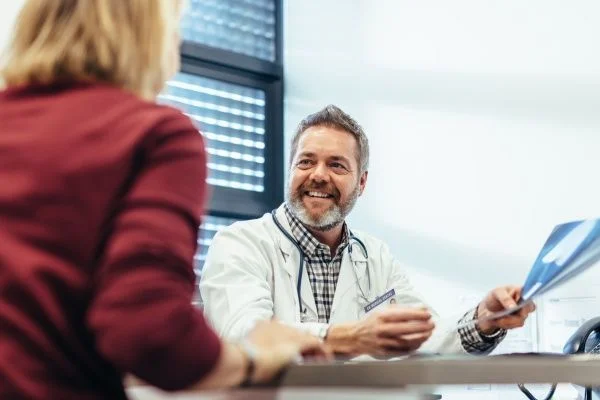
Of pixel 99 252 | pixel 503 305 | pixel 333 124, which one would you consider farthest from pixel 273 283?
pixel 99 252

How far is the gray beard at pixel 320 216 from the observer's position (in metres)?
2.46

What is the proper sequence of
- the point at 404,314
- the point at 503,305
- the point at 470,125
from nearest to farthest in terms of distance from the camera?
the point at 404,314 < the point at 503,305 < the point at 470,125

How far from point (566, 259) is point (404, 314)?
1.25ft

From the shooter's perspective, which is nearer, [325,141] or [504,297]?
[504,297]

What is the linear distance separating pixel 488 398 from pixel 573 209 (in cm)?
66

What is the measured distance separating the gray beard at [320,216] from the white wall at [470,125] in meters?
0.63

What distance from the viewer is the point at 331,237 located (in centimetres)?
251

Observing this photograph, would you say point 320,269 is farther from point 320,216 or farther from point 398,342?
point 398,342

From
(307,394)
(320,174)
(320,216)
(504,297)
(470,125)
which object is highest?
(470,125)

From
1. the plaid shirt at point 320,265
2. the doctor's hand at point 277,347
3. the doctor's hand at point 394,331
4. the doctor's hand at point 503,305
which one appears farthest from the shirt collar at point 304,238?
the doctor's hand at point 277,347

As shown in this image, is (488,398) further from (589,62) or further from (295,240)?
(589,62)

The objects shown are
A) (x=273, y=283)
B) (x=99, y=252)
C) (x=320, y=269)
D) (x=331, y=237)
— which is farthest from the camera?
(x=331, y=237)

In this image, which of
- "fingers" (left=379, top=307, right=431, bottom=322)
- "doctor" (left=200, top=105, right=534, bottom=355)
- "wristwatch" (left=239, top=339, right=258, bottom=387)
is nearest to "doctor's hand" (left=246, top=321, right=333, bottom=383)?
"wristwatch" (left=239, top=339, right=258, bottom=387)

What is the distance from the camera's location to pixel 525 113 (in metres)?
2.88
